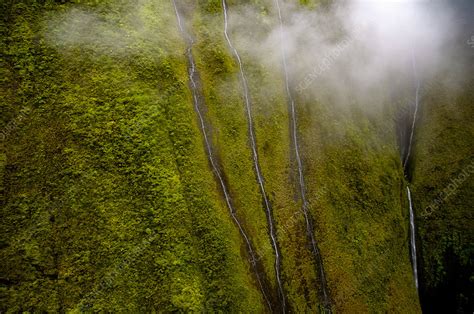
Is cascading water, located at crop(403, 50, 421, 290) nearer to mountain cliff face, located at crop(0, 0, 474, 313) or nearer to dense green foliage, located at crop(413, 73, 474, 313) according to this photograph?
mountain cliff face, located at crop(0, 0, 474, 313)

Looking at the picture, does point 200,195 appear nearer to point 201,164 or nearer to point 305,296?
point 201,164

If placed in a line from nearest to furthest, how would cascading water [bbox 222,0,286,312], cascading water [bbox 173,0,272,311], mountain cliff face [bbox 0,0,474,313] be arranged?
mountain cliff face [bbox 0,0,474,313] < cascading water [bbox 173,0,272,311] < cascading water [bbox 222,0,286,312]

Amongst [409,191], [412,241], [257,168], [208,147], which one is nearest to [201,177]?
[208,147]

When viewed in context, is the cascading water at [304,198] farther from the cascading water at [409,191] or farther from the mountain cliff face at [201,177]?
→ the cascading water at [409,191]

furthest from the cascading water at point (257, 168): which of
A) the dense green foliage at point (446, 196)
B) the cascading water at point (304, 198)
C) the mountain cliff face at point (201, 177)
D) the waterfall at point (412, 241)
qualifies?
the dense green foliage at point (446, 196)

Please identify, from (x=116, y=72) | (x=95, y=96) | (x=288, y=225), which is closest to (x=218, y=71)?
(x=116, y=72)

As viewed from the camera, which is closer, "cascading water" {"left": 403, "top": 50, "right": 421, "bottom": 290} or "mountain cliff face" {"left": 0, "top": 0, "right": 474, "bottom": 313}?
"mountain cliff face" {"left": 0, "top": 0, "right": 474, "bottom": 313}

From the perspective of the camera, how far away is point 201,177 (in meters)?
32.7

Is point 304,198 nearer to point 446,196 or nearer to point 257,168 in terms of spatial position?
point 257,168

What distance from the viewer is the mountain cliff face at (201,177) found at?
26.9 m

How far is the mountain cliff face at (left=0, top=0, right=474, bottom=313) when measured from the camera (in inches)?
1057

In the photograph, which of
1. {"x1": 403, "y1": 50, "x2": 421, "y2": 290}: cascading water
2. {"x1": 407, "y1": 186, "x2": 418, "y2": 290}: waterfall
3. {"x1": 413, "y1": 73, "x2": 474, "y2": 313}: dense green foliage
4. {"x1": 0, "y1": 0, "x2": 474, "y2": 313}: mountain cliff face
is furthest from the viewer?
{"x1": 403, "y1": 50, "x2": 421, "y2": 290}: cascading water

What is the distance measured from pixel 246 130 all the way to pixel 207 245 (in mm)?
13955

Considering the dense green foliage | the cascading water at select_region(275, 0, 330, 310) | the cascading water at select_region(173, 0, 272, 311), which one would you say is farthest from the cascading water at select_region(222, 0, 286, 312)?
the dense green foliage
